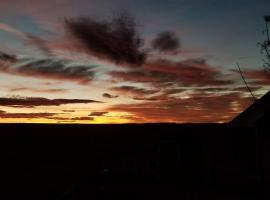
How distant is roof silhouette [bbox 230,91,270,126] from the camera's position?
12258 millimetres

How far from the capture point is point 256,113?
12.5m

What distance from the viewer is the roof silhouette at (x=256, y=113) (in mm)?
12258
